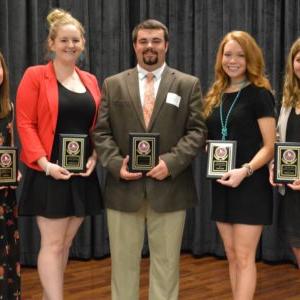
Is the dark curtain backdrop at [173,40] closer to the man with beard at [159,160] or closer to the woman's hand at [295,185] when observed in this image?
the man with beard at [159,160]

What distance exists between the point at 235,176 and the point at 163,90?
2.03 ft

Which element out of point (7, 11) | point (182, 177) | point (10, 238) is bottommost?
point (10, 238)

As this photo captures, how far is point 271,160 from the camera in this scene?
10.1 feet

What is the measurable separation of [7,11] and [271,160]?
8.90 feet

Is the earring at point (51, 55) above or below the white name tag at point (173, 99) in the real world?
above

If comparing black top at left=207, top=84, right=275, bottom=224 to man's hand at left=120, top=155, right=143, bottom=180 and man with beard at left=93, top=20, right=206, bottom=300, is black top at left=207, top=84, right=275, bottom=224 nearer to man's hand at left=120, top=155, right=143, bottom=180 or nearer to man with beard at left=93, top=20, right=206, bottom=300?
man with beard at left=93, top=20, right=206, bottom=300

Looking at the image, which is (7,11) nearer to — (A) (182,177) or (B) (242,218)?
(A) (182,177)

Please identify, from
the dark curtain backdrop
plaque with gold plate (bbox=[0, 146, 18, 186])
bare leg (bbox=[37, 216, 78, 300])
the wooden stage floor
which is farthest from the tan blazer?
the dark curtain backdrop

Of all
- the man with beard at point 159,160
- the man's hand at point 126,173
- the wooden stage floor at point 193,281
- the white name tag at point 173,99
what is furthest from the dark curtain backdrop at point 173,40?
the man's hand at point 126,173

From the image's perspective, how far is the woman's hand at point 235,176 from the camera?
9.67 feet

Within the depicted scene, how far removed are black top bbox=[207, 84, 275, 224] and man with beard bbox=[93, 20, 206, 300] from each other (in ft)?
0.65

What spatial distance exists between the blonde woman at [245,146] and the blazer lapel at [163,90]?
0.30m

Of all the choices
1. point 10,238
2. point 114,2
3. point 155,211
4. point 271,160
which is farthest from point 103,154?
point 114,2

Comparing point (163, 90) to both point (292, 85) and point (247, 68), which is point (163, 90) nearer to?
point (247, 68)
